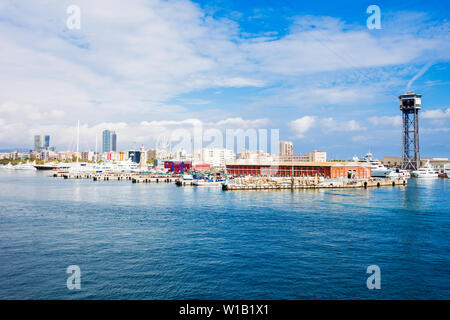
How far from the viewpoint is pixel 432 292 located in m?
8.67

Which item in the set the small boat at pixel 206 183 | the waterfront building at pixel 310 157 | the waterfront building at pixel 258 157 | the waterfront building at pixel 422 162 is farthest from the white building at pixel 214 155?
the small boat at pixel 206 183

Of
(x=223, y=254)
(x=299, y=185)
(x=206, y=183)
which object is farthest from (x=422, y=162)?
(x=223, y=254)

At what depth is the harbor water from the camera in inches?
343

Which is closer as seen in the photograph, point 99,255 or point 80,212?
point 99,255

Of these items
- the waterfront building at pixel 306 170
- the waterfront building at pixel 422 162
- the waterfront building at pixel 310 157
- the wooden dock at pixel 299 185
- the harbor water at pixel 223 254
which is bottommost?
the harbor water at pixel 223 254

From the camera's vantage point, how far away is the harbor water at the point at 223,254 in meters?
8.70

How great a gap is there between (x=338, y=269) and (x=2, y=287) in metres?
9.46

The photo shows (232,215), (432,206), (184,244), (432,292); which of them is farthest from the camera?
(432,206)

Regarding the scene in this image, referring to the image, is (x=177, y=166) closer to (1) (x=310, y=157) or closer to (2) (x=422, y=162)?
(1) (x=310, y=157)

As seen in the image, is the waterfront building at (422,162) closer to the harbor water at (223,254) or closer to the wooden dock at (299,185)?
the wooden dock at (299,185)

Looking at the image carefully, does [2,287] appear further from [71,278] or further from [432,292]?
[432,292]

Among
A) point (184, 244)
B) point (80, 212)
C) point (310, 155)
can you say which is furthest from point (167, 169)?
point (184, 244)

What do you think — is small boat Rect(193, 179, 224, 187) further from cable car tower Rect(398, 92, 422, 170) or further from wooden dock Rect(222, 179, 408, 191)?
cable car tower Rect(398, 92, 422, 170)

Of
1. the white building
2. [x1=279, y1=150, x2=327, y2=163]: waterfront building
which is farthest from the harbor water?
the white building
